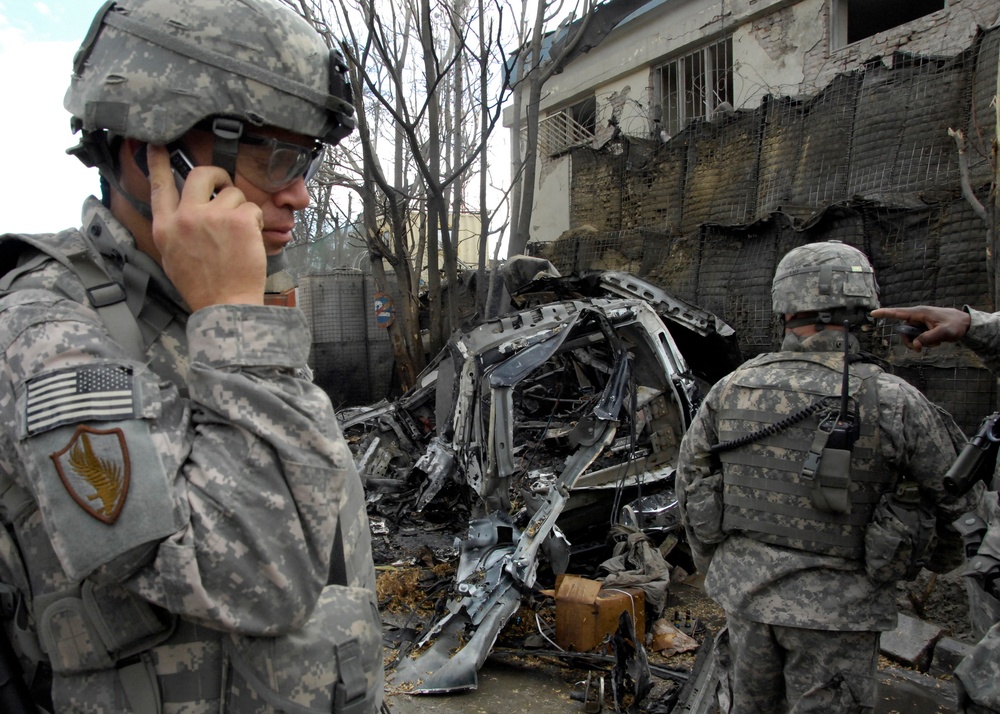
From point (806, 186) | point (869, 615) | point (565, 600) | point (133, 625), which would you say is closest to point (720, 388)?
point (869, 615)

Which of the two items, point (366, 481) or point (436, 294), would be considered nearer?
point (366, 481)

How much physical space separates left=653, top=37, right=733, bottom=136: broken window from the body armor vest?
356 inches

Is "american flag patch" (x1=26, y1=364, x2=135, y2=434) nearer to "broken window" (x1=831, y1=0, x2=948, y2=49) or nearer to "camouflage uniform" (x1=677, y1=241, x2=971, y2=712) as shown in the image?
"camouflage uniform" (x1=677, y1=241, x2=971, y2=712)

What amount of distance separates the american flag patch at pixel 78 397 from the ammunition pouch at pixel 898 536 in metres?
2.57

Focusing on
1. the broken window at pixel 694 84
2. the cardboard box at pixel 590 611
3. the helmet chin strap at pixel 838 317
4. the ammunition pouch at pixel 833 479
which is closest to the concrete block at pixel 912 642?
the cardboard box at pixel 590 611

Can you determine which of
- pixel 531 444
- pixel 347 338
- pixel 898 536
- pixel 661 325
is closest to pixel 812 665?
pixel 898 536

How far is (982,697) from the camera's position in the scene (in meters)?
2.01

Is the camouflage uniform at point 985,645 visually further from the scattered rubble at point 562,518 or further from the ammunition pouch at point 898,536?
the scattered rubble at point 562,518

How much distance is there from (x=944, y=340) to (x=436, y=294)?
6456mm

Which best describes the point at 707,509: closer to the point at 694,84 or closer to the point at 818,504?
the point at 818,504

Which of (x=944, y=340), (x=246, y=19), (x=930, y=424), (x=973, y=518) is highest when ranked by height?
(x=246, y=19)

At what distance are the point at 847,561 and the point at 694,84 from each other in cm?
1071

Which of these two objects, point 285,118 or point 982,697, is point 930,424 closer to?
point 982,697

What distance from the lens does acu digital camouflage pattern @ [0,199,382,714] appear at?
2.83 ft
